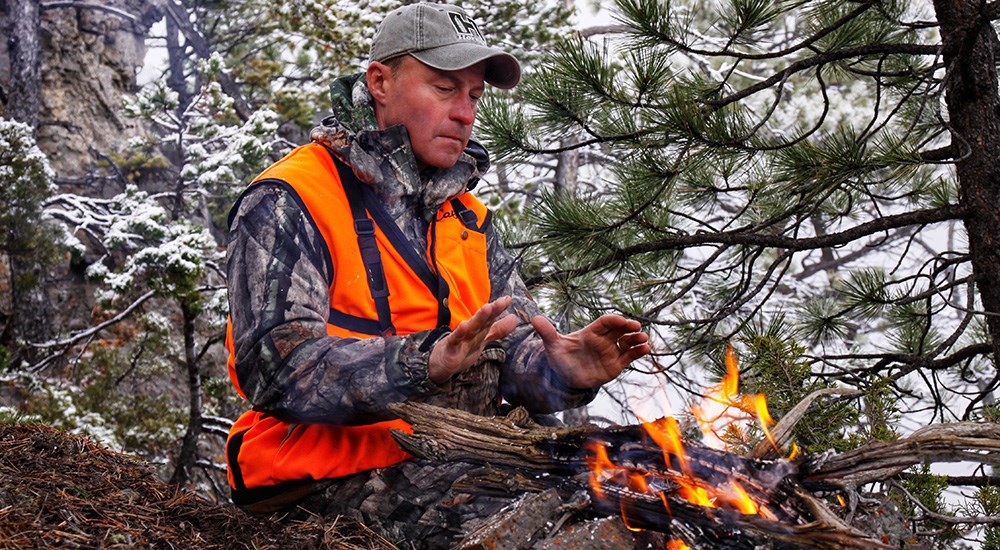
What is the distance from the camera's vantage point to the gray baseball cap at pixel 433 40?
3.26 metres

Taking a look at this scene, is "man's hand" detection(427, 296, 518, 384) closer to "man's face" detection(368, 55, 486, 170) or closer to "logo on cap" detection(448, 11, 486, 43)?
"man's face" detection(368, 55, 486, 170)

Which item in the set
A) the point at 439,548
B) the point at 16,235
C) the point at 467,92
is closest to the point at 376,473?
the point at 439,548

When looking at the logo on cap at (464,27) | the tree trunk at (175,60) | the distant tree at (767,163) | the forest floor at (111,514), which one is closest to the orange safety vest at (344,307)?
the forest floor at (111,514)

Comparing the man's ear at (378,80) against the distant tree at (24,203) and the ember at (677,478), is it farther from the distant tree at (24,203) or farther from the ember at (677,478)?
the distant tree at (24,203)

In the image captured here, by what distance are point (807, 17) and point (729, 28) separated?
0.38 meters

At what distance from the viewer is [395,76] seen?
3.34 m

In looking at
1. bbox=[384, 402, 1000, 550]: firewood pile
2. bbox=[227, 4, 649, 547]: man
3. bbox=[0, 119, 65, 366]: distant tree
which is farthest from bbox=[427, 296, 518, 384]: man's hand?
bbox=[0, 119, 65, 366]: distant tree

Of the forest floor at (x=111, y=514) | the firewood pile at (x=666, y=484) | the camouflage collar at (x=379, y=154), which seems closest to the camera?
the firewood pile at (x=666, y=484)

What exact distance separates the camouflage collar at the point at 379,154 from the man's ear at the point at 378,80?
0.03 m

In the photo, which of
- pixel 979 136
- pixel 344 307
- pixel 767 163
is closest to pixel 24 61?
pixel 344 307

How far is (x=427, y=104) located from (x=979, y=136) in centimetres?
251

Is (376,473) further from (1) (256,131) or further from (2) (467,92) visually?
(1) (256,131)

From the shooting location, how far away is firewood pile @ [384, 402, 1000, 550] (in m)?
2.26

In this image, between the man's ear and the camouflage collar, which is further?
the man's ear
